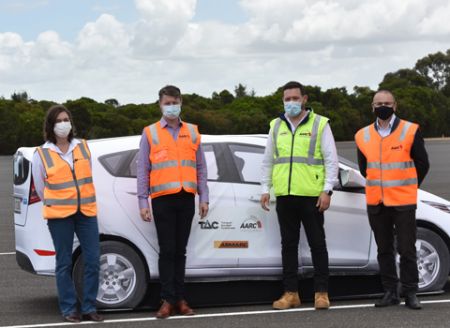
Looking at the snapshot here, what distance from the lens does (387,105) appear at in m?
7.99

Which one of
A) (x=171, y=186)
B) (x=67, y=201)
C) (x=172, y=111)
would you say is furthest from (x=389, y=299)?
(x=67, y=201)

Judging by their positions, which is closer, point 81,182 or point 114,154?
point 81,182

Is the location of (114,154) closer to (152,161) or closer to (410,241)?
(152,161)

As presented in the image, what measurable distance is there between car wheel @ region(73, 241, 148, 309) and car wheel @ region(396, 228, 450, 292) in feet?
7.86

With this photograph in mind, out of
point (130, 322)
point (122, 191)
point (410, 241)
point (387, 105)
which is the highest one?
point (387, 105)

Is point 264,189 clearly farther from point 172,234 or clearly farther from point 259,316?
point 259,316

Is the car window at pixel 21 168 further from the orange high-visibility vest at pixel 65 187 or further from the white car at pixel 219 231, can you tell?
the orange high-visibility vest at pixel 65 187

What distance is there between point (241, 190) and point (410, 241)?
155 cm

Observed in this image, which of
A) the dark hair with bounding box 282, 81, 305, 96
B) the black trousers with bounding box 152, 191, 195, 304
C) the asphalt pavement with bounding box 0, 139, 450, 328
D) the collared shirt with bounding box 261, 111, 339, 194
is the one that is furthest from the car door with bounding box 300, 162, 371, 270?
the black trousers with bounding box 152, 191, 195, 304

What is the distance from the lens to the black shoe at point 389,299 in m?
8.08

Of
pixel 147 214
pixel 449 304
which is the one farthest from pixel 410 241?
pixel 147 214

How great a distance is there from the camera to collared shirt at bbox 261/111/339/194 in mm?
7992

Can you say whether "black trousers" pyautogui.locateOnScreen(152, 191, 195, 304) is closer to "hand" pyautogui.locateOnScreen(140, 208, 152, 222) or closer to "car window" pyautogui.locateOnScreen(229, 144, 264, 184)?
Result: "hand" pyautogui.locateOnScreen(140, 208, 152, 222)

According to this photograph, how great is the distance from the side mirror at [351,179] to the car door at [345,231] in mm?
41
